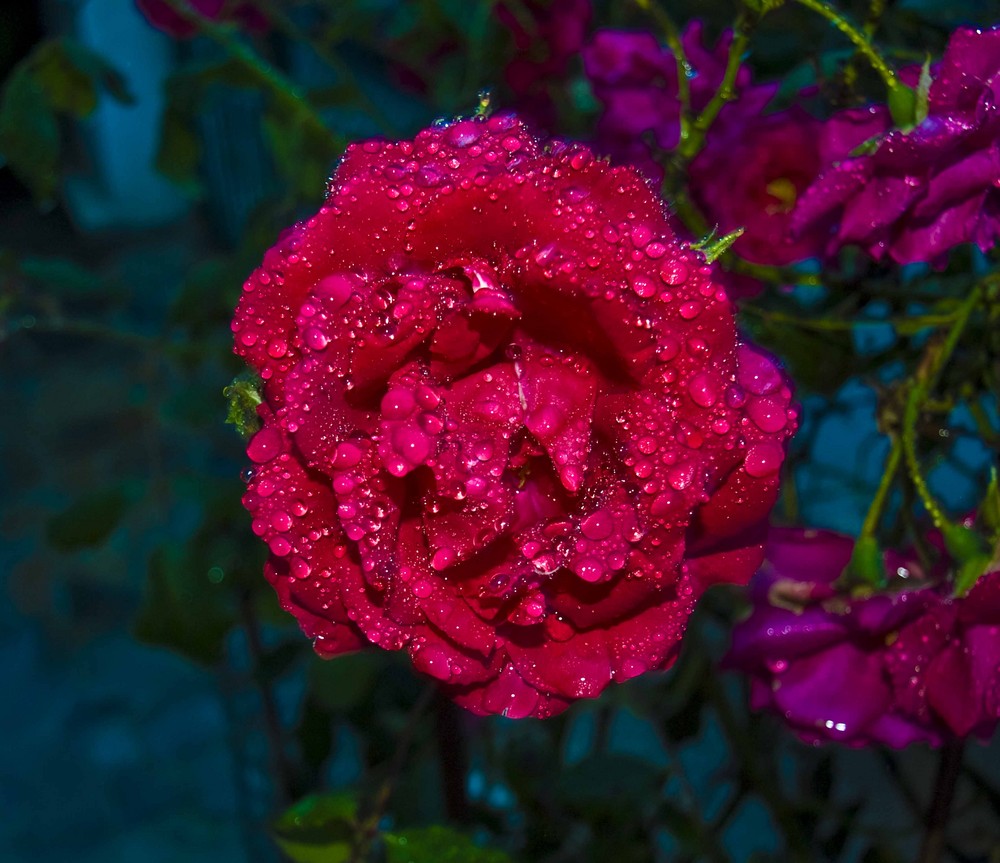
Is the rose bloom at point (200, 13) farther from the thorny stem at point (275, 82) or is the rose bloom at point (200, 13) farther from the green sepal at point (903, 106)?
the green sepal at point (903, 106)

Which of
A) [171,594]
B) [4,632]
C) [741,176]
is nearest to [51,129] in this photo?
[171,594]

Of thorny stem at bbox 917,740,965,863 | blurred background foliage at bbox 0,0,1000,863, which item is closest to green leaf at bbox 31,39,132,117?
blurred background foliage at bbox 0,0,1000,863

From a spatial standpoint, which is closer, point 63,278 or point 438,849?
point 438,849

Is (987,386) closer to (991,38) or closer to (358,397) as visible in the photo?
(991,38)

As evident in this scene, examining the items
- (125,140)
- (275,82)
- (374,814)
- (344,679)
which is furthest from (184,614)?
(125,140)

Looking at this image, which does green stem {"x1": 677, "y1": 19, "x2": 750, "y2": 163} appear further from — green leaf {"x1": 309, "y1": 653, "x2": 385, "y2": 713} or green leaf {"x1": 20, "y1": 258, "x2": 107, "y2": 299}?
green leaf {"x1": 20, "y1": 258, "x2": 107, "y2": 299}

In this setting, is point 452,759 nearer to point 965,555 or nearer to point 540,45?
point 965,555

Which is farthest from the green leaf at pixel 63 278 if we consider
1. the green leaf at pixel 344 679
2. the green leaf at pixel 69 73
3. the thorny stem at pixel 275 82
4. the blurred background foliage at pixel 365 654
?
the green leaf at pixel 344 679
